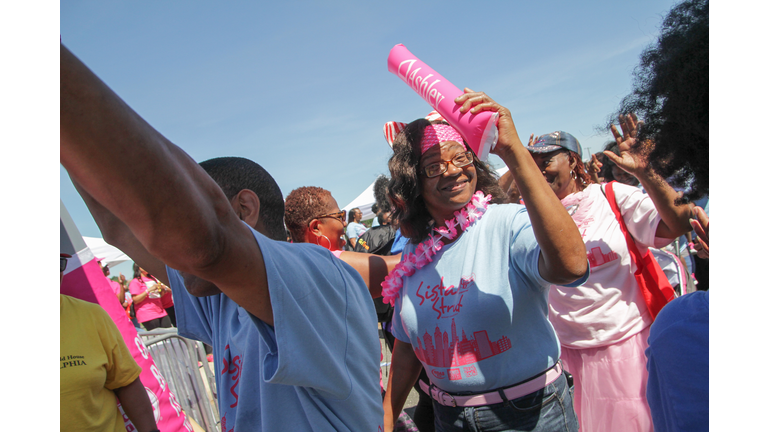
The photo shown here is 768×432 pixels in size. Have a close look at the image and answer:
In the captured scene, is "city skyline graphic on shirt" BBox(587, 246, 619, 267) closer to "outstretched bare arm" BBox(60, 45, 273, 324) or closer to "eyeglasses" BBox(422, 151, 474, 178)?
"eyeglasses" BBox(422, 151, 474, 178)

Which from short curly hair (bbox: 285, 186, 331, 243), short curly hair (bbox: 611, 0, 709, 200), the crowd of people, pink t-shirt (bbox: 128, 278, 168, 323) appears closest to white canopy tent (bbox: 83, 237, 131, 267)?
pink t-shirt (bbox: 128, 278, 168, 323)

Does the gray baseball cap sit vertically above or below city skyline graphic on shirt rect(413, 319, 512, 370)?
above

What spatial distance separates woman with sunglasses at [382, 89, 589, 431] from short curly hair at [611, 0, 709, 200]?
38 centimetres

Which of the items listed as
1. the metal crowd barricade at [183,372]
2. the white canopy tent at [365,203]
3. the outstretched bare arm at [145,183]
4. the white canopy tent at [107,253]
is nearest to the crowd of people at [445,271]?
the outstretched bare arm at [145,183]

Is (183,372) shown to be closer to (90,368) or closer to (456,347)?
(90,368)

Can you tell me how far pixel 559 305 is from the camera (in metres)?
2.63

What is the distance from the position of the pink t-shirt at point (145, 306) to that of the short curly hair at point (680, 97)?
30.3 ft

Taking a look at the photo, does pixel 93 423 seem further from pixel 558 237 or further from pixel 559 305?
pixel 559 305

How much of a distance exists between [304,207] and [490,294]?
176 cm

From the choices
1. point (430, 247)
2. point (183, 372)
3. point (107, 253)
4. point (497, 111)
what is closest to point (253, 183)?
point (497, 111)

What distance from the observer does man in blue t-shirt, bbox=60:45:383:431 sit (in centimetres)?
57

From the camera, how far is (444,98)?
1653 millimetres

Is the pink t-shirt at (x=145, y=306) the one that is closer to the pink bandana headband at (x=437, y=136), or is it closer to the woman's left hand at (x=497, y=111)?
the pink bandana headband at (x=437, y=136)

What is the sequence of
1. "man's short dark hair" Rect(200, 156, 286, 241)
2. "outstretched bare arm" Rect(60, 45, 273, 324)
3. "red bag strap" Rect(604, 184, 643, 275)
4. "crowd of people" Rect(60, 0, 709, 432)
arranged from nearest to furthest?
"outstretched bare arm" Rect(60, 45, 273, 324) < "crowd of people" Rect(60, 0, 709, 432) < "man's short dark hair" Rect(200, 156, 286, 241) < "red bag strap" Rect(604, 184, 643, 275)
